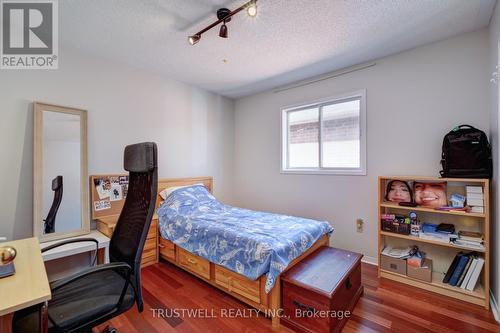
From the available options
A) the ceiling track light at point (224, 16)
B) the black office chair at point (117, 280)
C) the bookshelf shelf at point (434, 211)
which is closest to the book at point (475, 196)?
the bookshelf shelf at point (434, 211)

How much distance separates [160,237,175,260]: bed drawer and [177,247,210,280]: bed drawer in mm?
120

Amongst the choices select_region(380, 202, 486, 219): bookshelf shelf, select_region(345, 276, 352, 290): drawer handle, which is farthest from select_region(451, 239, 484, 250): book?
select_region(345, 276, 352, 290): drawer handle

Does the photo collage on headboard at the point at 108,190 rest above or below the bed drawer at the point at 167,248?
above

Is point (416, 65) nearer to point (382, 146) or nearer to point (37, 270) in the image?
point (382, 146)

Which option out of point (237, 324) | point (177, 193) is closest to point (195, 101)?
point (177, 193)

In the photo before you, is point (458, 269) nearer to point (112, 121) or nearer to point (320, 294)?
point (320, 294)

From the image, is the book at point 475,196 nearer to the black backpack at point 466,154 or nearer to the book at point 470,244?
the black backpack at point 466,154

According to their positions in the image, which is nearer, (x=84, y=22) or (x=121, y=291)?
(x=121, y=291)

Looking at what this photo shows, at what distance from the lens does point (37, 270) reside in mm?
1117

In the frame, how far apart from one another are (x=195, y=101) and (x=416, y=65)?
2.98 meters

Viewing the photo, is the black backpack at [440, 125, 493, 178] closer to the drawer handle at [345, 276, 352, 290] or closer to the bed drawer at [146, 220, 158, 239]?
the drawer handle at [345, 276, 352, 290]

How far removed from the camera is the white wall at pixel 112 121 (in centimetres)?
214

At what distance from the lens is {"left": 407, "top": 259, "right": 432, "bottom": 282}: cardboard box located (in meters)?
2.21

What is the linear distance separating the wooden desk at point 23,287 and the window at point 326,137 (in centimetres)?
295
